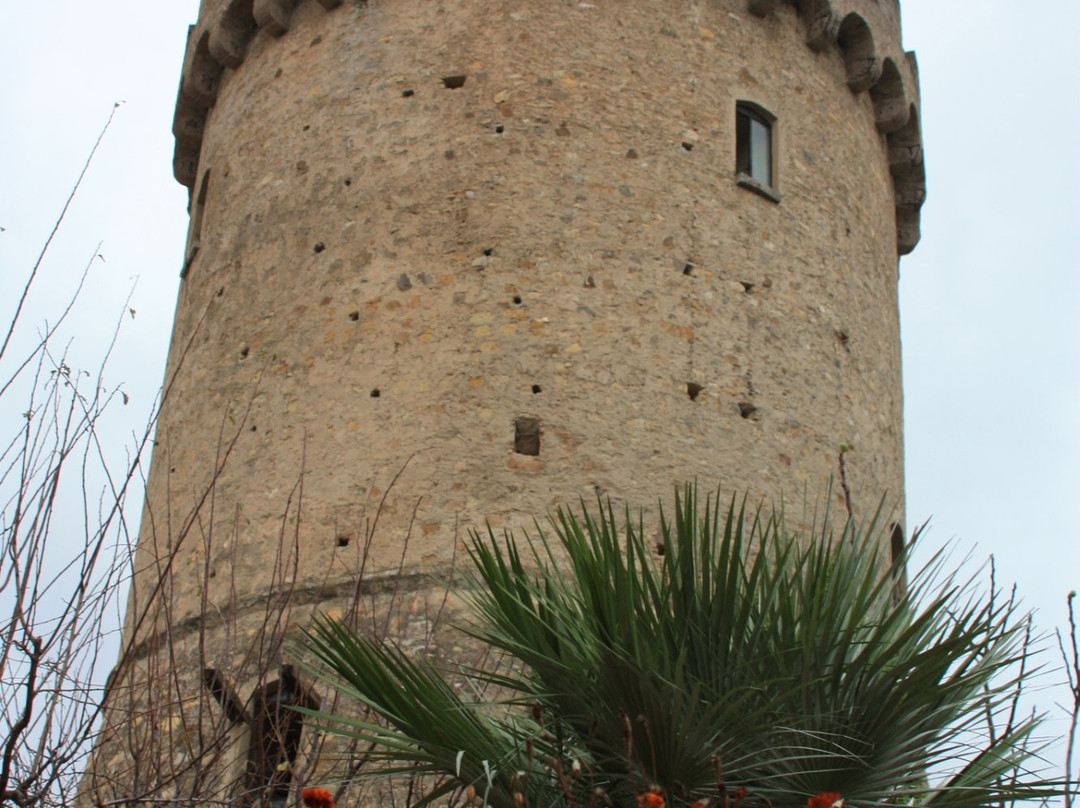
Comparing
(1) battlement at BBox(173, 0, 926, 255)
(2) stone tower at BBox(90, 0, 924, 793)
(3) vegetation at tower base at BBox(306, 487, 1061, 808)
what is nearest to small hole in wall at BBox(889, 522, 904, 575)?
(2) stone tower at BBox(90, 0, 924, 793)

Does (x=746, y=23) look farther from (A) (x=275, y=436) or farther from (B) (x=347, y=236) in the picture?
(A) (x=275, y=436)

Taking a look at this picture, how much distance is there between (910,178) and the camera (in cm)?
1266

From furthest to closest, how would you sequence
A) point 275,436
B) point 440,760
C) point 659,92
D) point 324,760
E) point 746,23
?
1. point 746,23
2. point 659,92
3. point 275,436
4. point 324,760
5. point 440,760

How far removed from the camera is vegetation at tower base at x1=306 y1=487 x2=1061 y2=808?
5.51m

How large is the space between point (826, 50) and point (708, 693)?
7141 mm

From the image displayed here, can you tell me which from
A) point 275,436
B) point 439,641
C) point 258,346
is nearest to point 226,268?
point 258,346

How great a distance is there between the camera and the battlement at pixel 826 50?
11.5m

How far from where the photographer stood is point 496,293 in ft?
31.2

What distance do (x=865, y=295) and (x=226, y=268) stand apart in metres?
4.24

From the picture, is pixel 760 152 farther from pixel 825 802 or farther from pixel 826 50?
pixel 825 802

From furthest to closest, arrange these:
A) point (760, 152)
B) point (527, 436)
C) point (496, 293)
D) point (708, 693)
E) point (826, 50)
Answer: point (826, 50), point (760, 152), point (496, 293), point (527, 436), point (708, 693)

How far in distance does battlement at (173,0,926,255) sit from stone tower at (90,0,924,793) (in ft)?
0.17

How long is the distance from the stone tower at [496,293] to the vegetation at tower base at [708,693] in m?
2.40

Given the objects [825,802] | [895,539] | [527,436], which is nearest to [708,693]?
[825,802]
